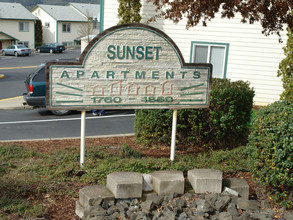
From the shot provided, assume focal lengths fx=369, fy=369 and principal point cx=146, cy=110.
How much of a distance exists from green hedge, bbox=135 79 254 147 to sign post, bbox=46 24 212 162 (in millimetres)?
1111

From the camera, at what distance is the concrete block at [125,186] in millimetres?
4629

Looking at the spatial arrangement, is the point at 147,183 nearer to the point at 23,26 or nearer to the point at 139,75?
the point at 139,75

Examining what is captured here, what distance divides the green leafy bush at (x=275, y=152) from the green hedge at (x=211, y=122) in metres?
2.63

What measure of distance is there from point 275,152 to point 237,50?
35.2 ft

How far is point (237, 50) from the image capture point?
14773mm

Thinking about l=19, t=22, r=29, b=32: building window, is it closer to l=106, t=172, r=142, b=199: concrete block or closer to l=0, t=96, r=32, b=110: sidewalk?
l=0, t=96, r=32, b=110: sidewalk

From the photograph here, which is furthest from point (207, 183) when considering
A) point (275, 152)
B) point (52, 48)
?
point (52, 48)

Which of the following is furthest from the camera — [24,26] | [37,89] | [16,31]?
[24,26]

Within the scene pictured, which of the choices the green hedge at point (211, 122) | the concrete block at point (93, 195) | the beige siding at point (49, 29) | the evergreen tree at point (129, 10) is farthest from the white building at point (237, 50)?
the beige siding at point (49, 29)

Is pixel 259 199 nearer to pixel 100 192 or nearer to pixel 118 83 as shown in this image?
pixel 100 192

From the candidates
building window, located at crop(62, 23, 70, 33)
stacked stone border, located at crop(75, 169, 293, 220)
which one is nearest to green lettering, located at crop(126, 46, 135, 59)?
A: stacked stone border, located at crop(75, 169, 293, 220)

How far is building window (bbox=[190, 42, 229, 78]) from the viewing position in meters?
15.0

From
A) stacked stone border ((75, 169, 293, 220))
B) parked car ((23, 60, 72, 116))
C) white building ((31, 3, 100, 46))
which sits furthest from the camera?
white building ((31, 3, 100, 46))

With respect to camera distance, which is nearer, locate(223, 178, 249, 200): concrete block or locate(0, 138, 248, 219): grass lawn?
locate(0, 138, 248, 219): grass lawn
